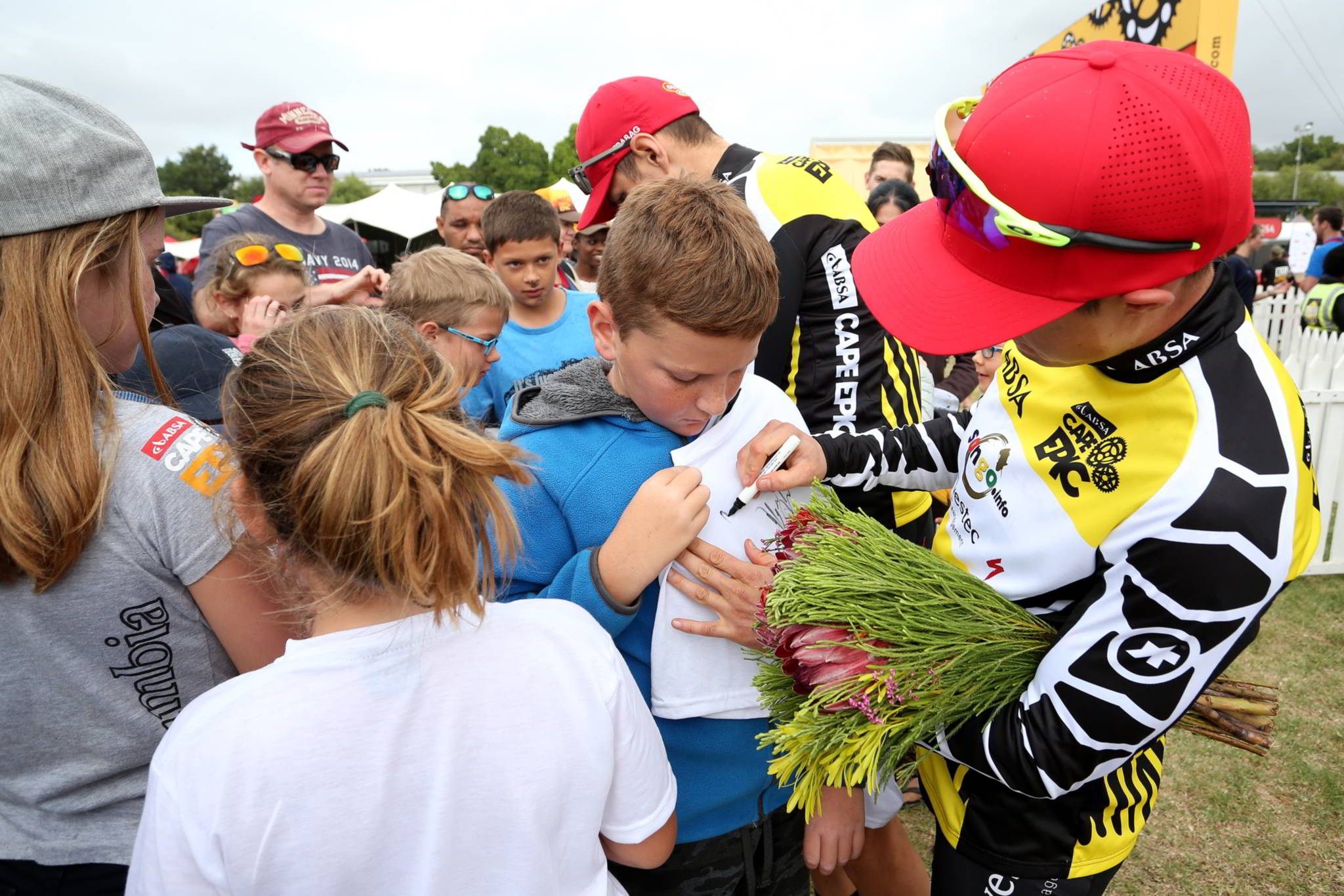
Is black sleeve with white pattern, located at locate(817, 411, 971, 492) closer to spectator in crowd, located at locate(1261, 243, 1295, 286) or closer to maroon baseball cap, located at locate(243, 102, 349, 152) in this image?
maroon baseball cap, located at locate(243, 102, 349, 152)

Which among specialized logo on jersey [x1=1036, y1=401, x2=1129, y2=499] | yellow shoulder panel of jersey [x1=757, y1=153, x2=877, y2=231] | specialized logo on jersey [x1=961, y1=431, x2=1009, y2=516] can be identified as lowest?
specialized logo on jersey [x1=961, y1=431, x2=1009, y2=516]

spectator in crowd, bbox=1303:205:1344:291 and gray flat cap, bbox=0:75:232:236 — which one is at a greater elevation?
gray flat cap, bbox=0:75:232:236

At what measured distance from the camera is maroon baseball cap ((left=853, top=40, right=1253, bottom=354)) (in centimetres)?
118

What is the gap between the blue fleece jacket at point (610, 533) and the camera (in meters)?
1.72

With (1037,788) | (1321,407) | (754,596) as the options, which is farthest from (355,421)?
(1321,407)

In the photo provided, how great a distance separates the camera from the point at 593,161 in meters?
2.90

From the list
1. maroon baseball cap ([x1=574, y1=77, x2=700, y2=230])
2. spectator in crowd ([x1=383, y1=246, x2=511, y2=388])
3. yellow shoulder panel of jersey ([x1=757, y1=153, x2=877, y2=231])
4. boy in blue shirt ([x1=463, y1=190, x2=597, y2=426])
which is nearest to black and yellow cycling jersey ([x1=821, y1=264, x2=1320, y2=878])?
yellow shoulder panel of jersey ([x1=757, y1=153, x2=877, y2=231])

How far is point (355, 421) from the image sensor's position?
3.61 ft

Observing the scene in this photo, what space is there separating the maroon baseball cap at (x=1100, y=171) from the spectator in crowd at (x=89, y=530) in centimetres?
136

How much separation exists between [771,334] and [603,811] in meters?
1.53

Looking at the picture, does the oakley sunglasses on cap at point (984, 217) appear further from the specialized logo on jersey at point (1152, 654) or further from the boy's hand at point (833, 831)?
the boy's hand at point (833, 831)

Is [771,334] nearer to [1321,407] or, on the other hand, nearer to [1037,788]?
[1037,788]

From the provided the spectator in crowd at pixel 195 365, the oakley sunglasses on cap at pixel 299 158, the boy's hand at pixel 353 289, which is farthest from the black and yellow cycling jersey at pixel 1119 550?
the oakley sunglasses on cap at pixel 299 158

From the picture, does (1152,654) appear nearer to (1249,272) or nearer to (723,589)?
(723,589)
